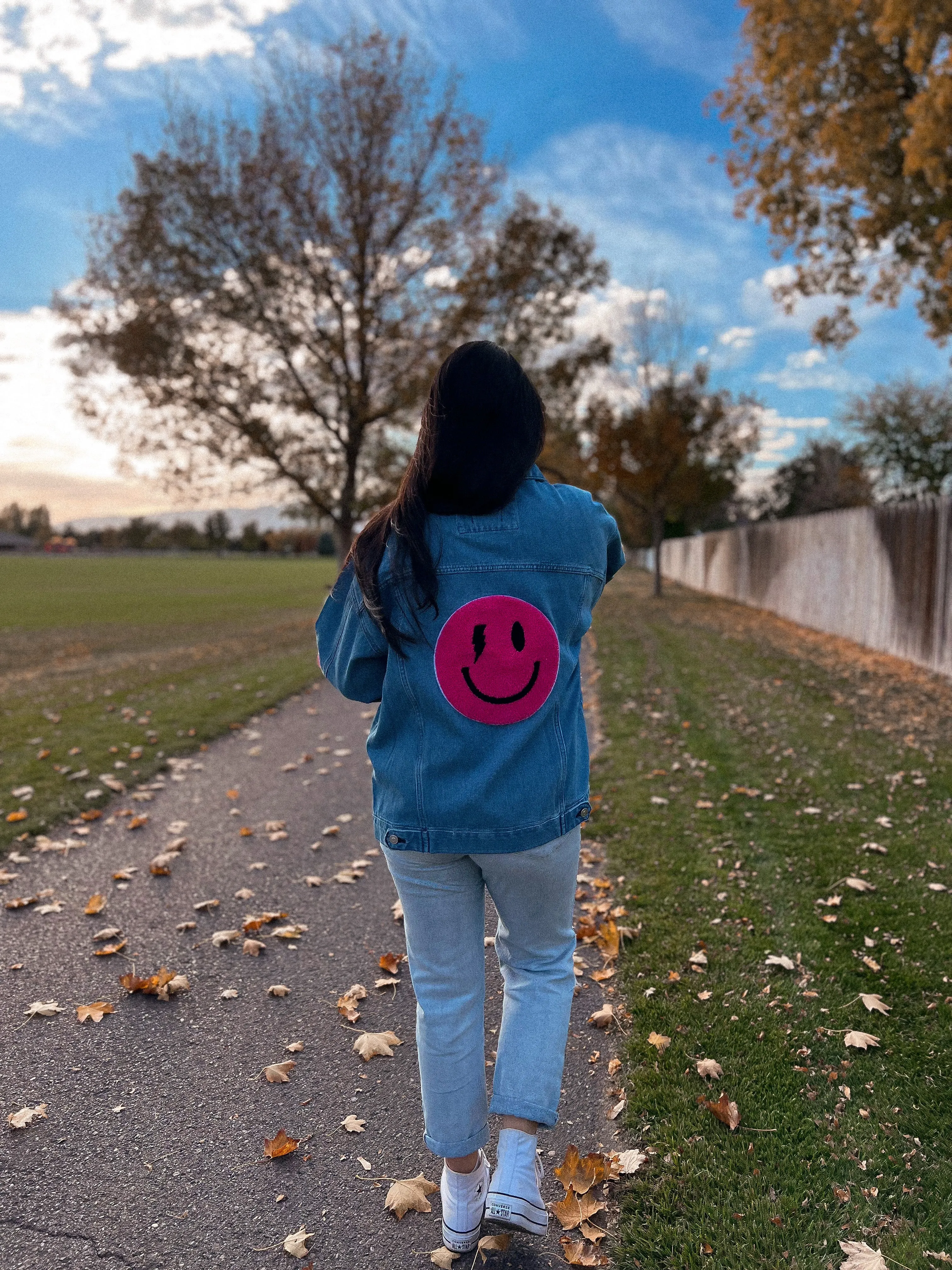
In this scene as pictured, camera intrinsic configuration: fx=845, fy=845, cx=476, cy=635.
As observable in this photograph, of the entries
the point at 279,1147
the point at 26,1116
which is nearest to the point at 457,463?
the point at 279,1147

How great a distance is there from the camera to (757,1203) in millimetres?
2273

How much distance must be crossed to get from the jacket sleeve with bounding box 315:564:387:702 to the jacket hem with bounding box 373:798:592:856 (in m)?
0.32

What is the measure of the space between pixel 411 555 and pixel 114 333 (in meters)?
19.0

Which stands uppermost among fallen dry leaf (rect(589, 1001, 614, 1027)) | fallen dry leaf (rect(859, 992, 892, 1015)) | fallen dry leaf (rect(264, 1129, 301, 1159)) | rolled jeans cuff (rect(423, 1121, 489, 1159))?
rolled jeans cuff (rect(423, 1121, 489, 1159))

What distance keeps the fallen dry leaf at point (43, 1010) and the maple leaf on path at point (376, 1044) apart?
3.94ft

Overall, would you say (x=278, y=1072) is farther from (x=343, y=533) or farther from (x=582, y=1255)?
(x=343, y=533)

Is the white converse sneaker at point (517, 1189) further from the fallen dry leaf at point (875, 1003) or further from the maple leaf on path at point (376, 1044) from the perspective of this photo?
the fallen dry leaf at point (875, 1003)

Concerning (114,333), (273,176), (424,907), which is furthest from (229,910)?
(273,176)

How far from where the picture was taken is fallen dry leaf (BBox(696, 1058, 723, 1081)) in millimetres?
2820

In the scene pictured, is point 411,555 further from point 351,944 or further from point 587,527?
point 351,944

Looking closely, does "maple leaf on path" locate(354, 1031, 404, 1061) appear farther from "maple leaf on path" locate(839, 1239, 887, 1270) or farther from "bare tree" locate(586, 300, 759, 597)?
"bare tree" locate(586, 300, 759, 597)

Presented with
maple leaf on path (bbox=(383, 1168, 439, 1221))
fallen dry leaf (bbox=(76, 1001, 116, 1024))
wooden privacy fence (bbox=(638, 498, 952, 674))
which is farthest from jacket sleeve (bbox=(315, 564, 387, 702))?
wooden privacy fence (bbox=(638, 498, 952, 674))

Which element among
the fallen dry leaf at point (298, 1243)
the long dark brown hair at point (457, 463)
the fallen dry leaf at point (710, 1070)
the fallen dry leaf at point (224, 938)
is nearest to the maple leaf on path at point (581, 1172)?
the fallen dry leaf at point (710, 1070)

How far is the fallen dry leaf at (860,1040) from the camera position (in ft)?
9.84
